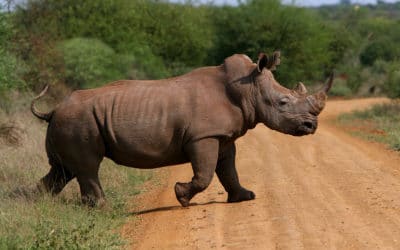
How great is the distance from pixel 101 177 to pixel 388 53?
36747 mm

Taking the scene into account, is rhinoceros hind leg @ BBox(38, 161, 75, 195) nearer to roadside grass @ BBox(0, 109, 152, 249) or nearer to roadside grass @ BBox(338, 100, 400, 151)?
roadside grass @ BBox(0, 109, 152, 249)

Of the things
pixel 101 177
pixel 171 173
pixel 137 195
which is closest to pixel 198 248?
pixel 137 195

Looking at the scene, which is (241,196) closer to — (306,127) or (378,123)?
(306,127)

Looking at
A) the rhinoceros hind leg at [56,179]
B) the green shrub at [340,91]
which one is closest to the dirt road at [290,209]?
the rhinoceros hind leg at [56,179]

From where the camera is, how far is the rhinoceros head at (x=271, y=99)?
33.5 feet

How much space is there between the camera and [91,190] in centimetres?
1015

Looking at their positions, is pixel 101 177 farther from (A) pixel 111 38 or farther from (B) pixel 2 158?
(A) pixel 111 38

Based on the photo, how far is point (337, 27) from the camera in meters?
49.2

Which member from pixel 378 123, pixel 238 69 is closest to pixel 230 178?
pixel 238 69

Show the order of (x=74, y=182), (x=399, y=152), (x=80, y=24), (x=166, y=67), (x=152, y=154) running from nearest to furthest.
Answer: (x=152, y=154) → (x=74, y=182) → (x=399, y=152) → (x=80, y=24) → (x=166, y=67)

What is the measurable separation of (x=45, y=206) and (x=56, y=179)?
4.19 ft

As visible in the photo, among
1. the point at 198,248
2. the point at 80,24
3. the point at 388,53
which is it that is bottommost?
the point at 388,53

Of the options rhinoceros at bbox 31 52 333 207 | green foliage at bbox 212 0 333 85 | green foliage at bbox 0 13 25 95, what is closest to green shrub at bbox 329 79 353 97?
green foliage at bbox 212 0 333 85

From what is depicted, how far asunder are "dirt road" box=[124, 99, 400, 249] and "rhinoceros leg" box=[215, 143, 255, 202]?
162mm
